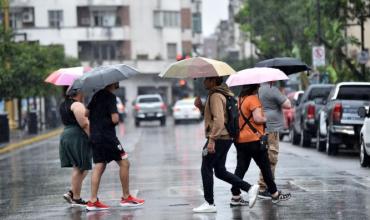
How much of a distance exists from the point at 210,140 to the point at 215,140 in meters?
0.09

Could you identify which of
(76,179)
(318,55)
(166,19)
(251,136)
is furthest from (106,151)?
(166,19)

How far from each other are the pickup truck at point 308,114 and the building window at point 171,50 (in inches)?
2547

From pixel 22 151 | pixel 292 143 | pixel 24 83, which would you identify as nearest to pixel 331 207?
pixel 292 143

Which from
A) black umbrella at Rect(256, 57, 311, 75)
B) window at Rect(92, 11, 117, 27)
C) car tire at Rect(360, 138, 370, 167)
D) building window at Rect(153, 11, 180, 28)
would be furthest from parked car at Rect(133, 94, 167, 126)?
black umbrella at Rect(256, 57, 311, 75)

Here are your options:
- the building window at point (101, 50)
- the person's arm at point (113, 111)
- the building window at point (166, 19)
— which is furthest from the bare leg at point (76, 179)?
the building window at point (166, 19)

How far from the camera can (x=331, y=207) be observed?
548 inches

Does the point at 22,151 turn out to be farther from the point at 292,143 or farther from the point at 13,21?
the point at 13,21

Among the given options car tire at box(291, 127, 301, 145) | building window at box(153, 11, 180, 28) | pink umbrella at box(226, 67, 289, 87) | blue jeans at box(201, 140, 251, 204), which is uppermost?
building window at box(153, 11, 180, 28)

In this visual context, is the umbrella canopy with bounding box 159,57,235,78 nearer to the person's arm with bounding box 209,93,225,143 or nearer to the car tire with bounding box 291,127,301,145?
the person's arm with bounding box 209,93,225,143

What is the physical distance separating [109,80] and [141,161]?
461 inches

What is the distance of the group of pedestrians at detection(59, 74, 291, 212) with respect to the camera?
45.1 ft

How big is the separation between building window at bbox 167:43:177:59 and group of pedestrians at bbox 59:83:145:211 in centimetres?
8386

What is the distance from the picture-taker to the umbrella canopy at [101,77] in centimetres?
1438

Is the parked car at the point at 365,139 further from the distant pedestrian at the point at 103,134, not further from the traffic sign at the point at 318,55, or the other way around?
the traffic sign at the point at 318,55
